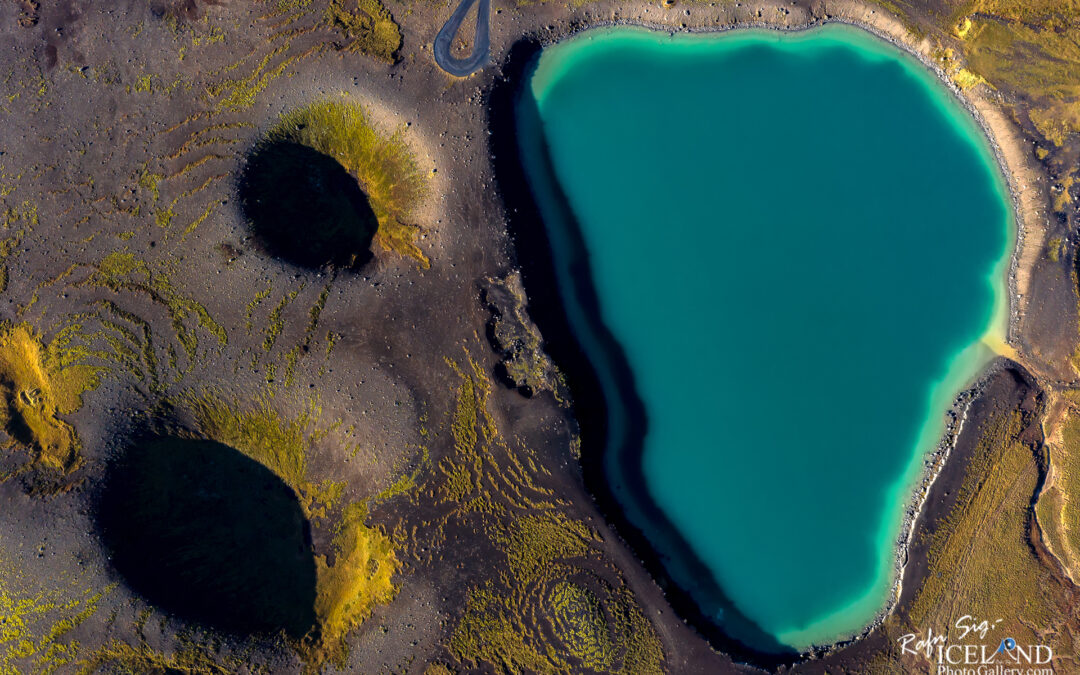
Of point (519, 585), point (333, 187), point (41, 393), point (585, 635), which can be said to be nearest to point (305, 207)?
Answer: point (333, 187)

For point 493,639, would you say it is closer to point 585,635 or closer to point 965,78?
point 585,635

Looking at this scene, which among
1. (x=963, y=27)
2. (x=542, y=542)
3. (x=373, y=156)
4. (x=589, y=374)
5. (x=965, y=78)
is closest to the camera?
(x=542, y=542)

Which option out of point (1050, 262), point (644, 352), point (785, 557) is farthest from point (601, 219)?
point (1050, 262)

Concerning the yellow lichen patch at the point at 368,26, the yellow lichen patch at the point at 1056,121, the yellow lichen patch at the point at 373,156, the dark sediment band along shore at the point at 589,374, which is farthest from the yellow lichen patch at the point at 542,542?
the yellow lichen patch at the point at 1056,121

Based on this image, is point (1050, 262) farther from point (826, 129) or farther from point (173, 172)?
point (173, 172)

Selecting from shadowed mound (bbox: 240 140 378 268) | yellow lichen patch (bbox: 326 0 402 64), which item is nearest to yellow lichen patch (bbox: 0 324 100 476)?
shadowed mound (bbox: 240 140 378 268)

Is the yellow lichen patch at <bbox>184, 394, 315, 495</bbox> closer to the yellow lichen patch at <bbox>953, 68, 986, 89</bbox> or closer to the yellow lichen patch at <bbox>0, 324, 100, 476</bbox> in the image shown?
the yellow lichen patch at <bbox>0, 324, 100, 476</bbox>
